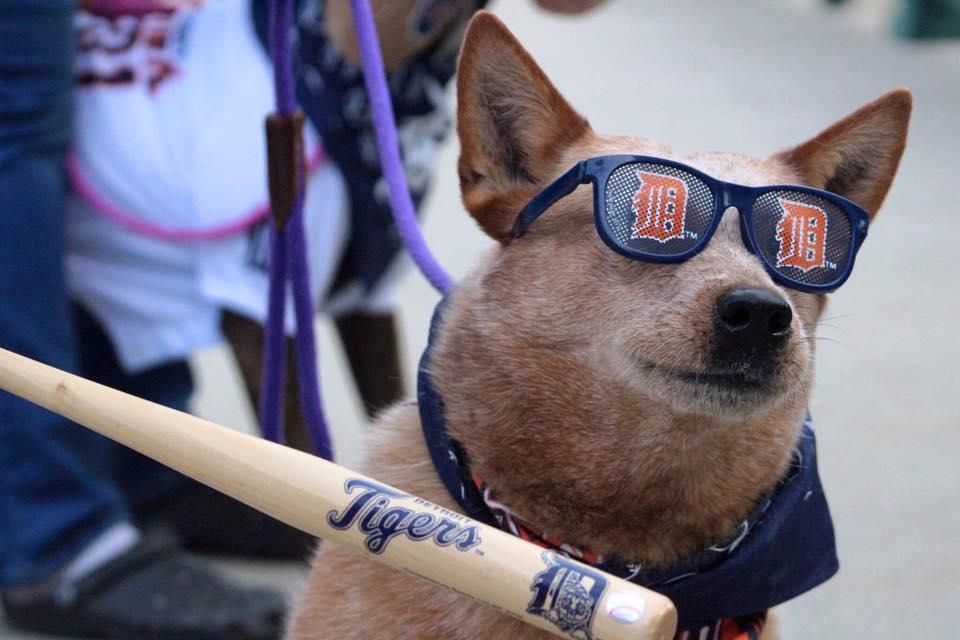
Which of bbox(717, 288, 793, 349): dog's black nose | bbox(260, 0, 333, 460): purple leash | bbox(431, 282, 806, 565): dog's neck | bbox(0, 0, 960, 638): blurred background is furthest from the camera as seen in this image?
bbox(0, 0, 960, 638): blurred background

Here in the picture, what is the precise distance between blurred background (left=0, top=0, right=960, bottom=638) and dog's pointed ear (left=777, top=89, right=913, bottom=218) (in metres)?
0.87

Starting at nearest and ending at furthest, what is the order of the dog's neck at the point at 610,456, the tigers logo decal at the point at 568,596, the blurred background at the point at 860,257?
the tigers logo decal at the point at 568,596, the dog's neck at the point at 610,456, the blurred background at the point at 860,257

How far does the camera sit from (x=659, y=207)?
70.2 inches

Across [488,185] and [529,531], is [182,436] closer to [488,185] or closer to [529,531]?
[529,531]

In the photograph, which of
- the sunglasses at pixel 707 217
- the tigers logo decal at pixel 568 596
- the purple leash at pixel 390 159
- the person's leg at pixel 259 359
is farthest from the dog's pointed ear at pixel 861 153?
the person's leg at pixel 259 359

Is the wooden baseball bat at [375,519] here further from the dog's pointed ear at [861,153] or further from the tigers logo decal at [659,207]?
the dog's pointed ear at [861,153]

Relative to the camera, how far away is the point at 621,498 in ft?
6.21

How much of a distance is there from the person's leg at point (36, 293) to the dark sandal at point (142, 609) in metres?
0.08

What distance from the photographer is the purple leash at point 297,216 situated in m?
2.22

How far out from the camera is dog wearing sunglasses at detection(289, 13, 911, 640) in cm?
180

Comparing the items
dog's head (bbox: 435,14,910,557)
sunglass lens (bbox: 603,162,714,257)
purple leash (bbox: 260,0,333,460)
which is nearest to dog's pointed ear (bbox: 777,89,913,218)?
dog's head (bbox: 435,14,910,557)

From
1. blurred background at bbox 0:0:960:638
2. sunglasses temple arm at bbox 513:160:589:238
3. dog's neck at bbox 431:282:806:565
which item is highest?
sunglasses temple arm at bbox 513:160:589:238

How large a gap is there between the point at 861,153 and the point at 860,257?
4.07 m

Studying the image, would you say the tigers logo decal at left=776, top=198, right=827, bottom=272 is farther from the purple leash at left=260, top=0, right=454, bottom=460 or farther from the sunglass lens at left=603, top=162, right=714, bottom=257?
the purple leash at left=260, top=0, right=454, bottom=460
